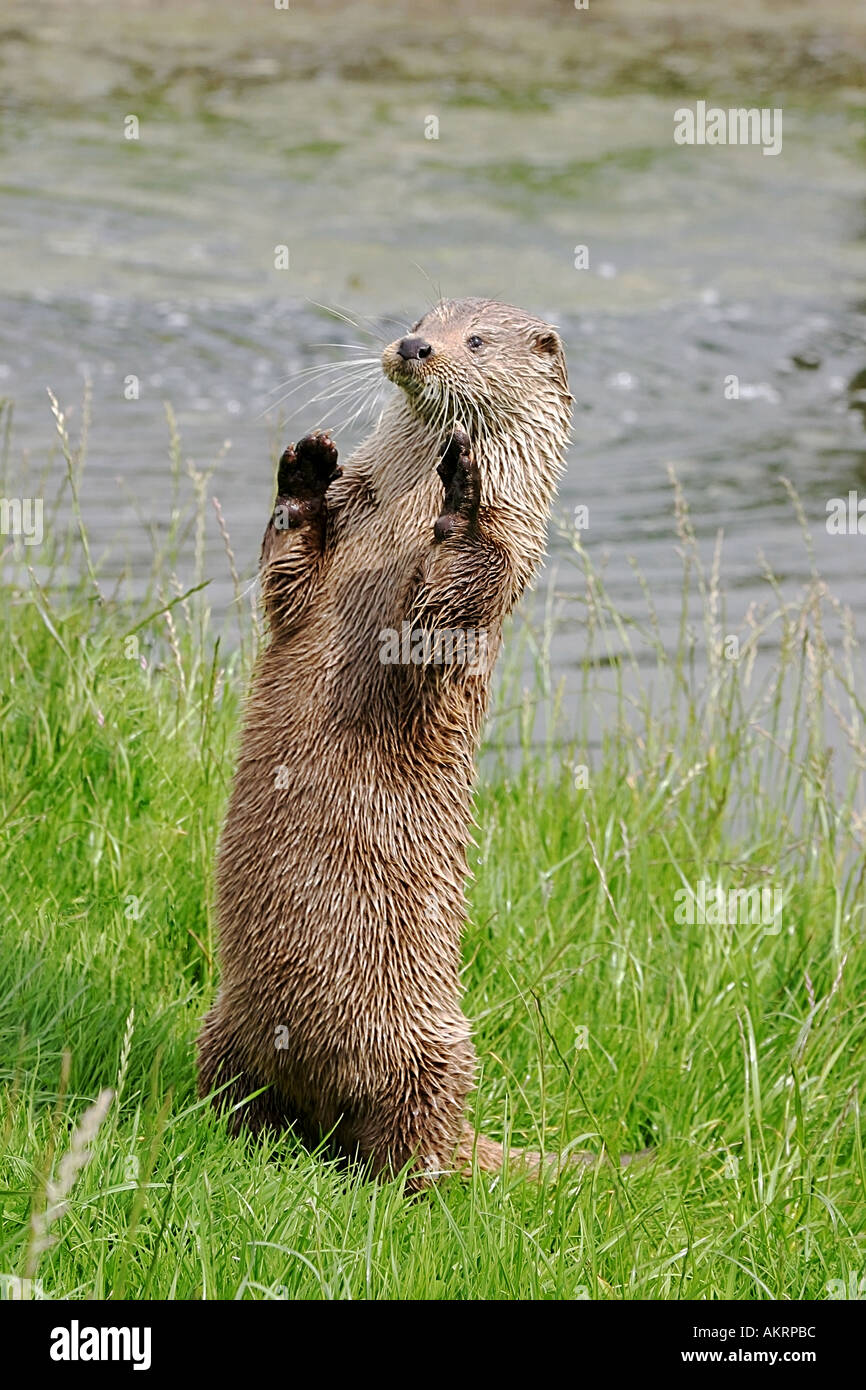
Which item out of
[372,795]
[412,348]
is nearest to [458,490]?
[412,348]

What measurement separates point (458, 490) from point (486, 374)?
0.41 m

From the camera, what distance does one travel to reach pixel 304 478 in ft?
12.8

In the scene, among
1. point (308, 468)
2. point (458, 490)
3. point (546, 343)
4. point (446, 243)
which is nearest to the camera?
point (458, 490)

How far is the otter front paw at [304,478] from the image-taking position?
3855mm

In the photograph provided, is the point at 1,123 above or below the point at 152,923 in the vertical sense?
above

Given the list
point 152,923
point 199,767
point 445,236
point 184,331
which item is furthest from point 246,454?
point 152,923

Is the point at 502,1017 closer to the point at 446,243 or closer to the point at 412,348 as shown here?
the point at 412,348

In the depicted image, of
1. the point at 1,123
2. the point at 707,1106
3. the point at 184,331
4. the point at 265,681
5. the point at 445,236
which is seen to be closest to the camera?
the point at 265,681

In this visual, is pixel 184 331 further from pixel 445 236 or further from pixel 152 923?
pixel 152 923

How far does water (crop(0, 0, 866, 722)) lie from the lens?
10133 millimetres

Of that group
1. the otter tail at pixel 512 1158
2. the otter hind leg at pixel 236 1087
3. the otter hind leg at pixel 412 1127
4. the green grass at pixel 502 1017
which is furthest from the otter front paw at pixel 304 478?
the otter tail at pixel 512 1158

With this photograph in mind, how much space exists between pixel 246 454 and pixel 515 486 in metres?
6.72

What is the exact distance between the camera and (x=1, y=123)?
1606cm

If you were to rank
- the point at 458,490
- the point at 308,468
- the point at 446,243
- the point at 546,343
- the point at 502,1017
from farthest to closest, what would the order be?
1. the point at 446,243
2. the point at 502,1017
3. the point at 546,343
4. the point at 308,468
5. the point at 458,490
